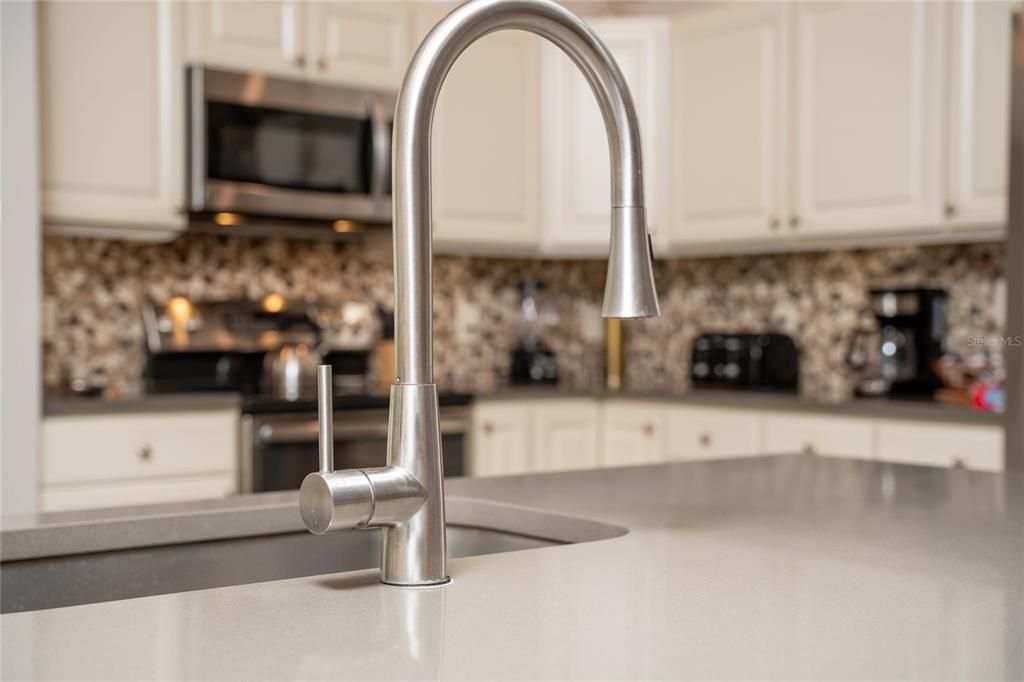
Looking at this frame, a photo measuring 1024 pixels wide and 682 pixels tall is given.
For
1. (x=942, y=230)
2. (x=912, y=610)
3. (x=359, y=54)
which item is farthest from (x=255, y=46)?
(x=912, y=610)

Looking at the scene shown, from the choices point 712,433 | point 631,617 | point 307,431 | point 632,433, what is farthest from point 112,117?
point 631,617

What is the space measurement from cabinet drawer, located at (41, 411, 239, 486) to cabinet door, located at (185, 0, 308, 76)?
1116 millimetres

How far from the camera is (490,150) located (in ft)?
13.0

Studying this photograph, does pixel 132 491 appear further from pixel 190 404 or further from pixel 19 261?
pixel 19 261

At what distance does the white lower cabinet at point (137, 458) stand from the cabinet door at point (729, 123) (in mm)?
1796

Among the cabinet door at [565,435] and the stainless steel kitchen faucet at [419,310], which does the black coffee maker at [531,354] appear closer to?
the cabinet door at [565,435]

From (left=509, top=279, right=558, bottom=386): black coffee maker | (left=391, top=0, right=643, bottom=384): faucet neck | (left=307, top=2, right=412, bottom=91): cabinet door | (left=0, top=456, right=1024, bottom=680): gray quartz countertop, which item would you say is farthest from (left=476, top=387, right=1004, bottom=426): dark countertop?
(left=391, top=0, right=643, bottom=384): faucet neck

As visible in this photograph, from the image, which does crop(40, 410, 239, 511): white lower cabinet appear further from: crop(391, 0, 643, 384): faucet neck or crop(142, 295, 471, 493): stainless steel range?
crop(391, 0, 643, 384): faucet neck

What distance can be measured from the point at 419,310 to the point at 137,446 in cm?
235

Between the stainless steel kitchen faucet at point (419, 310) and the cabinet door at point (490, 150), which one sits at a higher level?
the cabinet door at point (490, 150)

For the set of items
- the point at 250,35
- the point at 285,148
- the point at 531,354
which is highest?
the point at 250,35

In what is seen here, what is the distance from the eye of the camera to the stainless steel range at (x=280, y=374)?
3219 millimetres

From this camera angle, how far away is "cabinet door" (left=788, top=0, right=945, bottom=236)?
3316 millimetres

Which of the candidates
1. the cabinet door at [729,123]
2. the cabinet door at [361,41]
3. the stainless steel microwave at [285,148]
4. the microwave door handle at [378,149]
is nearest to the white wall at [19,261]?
the stainless steel microwave at [285,148]
